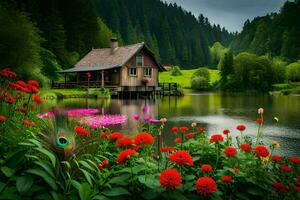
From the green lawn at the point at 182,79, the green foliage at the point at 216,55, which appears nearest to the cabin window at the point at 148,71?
the green lawn at the point at 182,79

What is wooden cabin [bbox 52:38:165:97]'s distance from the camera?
47.1 metres

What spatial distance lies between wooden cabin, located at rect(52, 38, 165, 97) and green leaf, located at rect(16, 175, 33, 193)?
42282 mm

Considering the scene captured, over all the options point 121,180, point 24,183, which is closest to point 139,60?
point 121,180

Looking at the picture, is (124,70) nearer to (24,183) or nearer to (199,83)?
(24,183)

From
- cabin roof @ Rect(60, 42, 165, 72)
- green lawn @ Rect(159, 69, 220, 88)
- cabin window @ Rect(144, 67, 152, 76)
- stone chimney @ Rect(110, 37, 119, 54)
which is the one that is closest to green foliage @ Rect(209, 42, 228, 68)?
green lawn @ Rect(159, 69, 220, 88)

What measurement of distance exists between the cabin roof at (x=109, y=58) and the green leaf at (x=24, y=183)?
1684 inches

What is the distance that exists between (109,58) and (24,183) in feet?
159

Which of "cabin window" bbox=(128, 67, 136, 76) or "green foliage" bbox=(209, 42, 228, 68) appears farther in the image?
"green foliage" bbox=(209, 42, 228, 68)

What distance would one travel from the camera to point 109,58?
51188 millimetres

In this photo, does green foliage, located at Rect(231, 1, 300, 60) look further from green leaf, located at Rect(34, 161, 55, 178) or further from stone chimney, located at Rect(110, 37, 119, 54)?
green leaf, located at Rect(34, 161, 55, 178)

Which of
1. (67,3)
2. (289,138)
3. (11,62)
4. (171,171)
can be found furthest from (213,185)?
(67,3)

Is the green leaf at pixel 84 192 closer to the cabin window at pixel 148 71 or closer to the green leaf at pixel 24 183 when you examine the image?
the green leaf at pixel 24 183

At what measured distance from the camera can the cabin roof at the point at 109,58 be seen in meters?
47.4

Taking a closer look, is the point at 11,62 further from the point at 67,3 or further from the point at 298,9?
the point at 298,9
